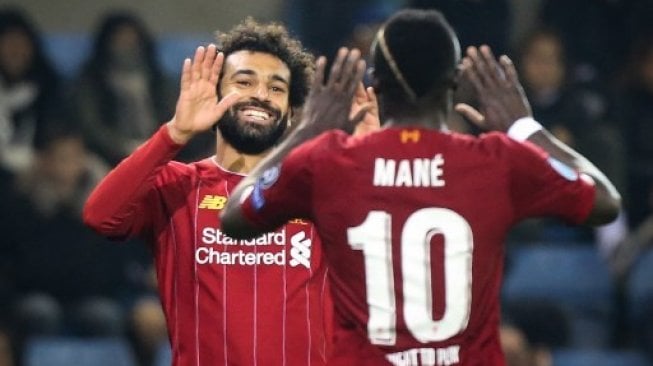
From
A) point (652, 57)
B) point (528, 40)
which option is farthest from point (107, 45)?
point (652, 57)

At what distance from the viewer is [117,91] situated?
9320 mm

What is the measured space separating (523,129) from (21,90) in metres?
5.43

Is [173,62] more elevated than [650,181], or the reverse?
[173,62]

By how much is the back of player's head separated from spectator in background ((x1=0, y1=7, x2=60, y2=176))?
210 inches

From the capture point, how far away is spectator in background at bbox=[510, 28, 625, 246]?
917 centimetres

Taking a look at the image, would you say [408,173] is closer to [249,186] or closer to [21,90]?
[249,186]

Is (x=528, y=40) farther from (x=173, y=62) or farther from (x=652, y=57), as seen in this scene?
(x=173, y=62)

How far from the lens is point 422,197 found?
4285mm

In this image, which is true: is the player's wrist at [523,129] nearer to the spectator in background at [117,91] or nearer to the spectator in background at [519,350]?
the spectator in background at [519,350]

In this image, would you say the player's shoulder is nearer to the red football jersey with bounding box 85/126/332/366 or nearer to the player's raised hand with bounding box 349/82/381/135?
the player's raised hand with bounding box 349/82/381/135

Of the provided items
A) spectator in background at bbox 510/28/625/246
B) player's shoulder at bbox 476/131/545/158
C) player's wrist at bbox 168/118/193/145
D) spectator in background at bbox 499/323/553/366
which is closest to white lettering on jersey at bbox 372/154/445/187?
player's shoulder at bbox 476/131/545/158

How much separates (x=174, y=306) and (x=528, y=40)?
4.57m

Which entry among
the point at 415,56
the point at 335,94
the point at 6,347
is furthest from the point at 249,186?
the point at 6,347

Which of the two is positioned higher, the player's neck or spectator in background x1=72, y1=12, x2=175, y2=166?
spectator in background x1=72, y1=12, x2=175, y2=166
